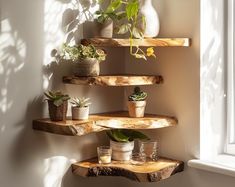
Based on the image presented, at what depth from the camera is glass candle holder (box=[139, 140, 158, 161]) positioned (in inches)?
78.2

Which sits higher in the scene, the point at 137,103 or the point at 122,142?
the point at 137,103

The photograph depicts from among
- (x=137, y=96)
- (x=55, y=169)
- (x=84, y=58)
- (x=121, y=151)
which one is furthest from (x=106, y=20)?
(x=55, y=169)

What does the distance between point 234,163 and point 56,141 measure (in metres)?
0.85

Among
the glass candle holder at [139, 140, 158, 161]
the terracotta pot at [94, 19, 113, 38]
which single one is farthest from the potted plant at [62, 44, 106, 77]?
the glass candle holder at [139, 140, 158, 161]

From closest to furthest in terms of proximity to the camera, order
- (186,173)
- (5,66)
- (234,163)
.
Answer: (5,66) < (234,163) < (186,173)

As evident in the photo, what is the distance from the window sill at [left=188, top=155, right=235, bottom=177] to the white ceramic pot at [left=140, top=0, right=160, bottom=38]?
0.65 meters

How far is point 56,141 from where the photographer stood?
6.26 ft

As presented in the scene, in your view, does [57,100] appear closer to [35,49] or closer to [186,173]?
[35,49]

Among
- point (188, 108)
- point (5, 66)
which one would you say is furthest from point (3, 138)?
point (188, 108)

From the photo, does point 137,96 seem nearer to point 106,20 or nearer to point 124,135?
point 124,135

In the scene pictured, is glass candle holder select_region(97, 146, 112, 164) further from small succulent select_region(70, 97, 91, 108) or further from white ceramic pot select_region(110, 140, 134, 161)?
small succulent select_region(70, 97, 91, 108)

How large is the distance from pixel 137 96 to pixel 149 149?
0.28m

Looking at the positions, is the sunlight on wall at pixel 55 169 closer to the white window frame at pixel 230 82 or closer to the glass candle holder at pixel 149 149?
the glass candle holder at pixel 149 149

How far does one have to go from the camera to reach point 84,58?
1832 mm
